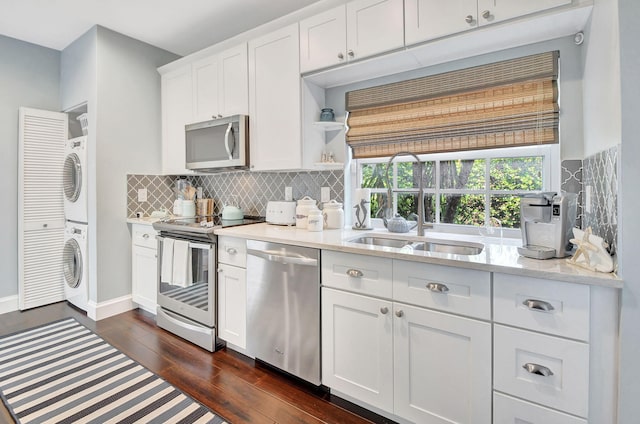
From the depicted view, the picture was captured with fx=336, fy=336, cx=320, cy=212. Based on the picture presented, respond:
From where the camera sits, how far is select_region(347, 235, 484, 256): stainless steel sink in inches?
73.7

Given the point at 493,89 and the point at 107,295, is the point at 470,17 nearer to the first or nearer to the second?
the point at 493,89

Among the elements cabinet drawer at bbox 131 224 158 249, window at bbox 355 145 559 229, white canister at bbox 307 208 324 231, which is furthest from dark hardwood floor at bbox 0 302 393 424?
window at bbox 355 145 559 229

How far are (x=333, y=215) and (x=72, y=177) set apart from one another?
2.68m

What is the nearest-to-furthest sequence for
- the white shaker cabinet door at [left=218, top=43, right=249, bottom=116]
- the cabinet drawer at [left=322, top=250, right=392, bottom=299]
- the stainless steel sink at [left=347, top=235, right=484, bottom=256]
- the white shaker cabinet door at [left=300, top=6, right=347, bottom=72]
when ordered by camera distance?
the cabinet drawer at [left=322, top=250, right=392, bottom=299] < the stainless steel sink at [left=347, top=235, right=484, bottom=256] < the white shaker cabinet door at [left=300, top=6, right=347, bottom=72] < the white shaker cabinet door at [left=218, top=43, right=249, bottom=116]

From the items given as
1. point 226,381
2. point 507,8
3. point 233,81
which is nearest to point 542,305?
point 507,8

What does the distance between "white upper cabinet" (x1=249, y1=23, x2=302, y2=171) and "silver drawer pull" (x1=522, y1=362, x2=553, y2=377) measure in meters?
1.77

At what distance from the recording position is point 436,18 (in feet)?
5.92

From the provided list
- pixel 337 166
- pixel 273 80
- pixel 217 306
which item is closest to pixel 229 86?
pixel 273 80

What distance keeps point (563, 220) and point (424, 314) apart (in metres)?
0.71

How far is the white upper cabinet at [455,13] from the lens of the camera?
Answer: 1.59m

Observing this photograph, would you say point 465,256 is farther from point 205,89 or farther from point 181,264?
point 205,89

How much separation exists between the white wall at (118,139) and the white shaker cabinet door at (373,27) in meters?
2.30

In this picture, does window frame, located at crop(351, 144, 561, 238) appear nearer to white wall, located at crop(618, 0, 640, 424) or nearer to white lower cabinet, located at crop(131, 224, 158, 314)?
white wall, located at crop(618, 0, 640, 424)

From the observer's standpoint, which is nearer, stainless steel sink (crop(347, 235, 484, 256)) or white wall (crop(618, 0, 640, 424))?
white wall (crop(618, 0, 640, 424))
